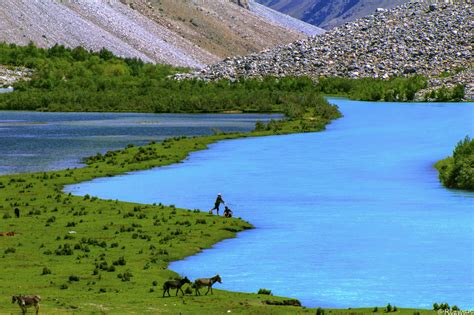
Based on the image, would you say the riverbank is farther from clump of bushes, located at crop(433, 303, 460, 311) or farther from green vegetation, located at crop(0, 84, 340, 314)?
clump of bushes, located at crop(433, 303, 460, 311)

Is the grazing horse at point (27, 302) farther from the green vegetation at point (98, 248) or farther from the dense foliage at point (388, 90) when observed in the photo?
the dense foliage at point (388, 90)

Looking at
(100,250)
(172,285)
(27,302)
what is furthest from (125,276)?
(27,302)

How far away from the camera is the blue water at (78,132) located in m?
84.6

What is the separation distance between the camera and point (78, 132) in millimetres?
115750

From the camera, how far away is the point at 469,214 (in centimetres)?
5441

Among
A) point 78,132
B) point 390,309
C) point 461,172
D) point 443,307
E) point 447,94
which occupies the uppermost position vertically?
point 447,94

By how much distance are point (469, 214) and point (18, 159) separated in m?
42.5

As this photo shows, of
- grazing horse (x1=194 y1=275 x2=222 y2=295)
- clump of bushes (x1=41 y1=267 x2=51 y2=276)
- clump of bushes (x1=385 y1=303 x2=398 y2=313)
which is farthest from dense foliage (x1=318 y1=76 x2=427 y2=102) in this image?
clump of bushes (x1=385 y1=303 x2=398 y2=313)

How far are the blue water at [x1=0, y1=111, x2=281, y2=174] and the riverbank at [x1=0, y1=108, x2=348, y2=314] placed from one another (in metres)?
16.1

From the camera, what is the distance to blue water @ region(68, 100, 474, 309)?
36781 mm

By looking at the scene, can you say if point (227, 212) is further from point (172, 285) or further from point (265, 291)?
point (172, 285)

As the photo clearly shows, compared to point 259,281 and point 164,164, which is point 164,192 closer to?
point 164,164

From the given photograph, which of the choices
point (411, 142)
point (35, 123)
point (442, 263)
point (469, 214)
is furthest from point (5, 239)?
point (35, 123)

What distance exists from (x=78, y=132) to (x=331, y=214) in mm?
65821
